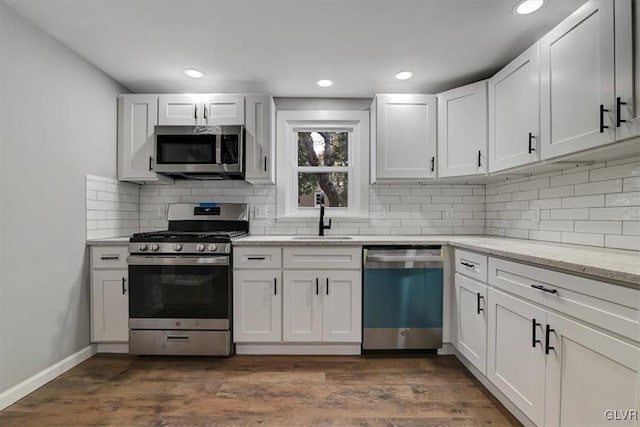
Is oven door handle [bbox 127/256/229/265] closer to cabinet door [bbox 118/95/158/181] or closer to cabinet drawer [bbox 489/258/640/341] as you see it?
cabinet door [bbox 118/95/158/181]

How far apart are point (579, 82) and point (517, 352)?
1.46 m

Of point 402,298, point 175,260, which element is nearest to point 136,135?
point 175,260

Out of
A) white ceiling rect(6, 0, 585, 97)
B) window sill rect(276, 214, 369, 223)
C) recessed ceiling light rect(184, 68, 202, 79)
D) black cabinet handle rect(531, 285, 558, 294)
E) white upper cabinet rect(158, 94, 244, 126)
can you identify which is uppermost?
white ceiling rect(6, 0, 585, 97)

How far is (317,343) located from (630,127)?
2.27m

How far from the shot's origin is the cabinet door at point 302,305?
2.39 m

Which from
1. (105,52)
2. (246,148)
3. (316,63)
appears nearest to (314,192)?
(246,148)

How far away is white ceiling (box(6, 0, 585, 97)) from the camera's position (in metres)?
1.76

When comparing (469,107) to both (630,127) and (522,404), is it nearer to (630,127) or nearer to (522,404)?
(630,127)

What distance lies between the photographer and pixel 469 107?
2523mm

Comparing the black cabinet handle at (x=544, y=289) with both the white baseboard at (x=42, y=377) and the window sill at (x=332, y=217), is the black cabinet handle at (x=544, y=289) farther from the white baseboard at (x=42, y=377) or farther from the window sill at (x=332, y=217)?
the white baseboard at (x=42, y=377)

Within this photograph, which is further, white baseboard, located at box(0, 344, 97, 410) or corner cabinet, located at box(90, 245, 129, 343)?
corner cabinet, located at box(90, 245, 129, 343)

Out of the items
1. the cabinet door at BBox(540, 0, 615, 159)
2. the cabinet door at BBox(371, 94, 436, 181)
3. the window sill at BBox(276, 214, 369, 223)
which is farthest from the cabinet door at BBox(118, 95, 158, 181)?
the cabinet door at BBox(540, 0, 615, 159)

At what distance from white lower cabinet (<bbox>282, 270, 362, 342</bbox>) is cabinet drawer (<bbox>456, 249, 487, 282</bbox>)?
0.77 meters

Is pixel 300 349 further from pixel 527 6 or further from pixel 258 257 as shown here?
pixel 527 6
